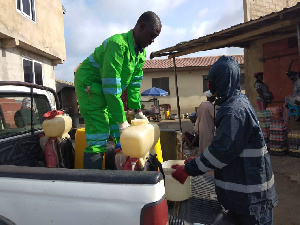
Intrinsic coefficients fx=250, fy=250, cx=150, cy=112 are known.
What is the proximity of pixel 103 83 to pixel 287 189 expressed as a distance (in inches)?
141

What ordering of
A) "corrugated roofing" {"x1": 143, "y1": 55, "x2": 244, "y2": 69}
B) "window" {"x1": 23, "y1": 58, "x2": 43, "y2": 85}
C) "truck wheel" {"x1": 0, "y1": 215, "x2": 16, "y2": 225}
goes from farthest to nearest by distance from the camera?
"corrugated roofing" {"x1": 143, "y1": 55, "x2": 244, "y2": 69}, "window" {"x1": 23, "y1": 58, "x2": 43, "y2": 85}, "truck wheel" {"x1": 0, "y1": 215, "x2": 16, "y2": 225}

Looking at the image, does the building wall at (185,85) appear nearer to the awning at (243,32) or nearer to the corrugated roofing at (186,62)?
the corrugated roofing at (186,62)

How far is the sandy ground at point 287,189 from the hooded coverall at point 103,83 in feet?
7.91

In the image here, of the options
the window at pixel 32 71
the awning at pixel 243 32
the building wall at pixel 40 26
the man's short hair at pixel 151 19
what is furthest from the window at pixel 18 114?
the window at pixel 32 71

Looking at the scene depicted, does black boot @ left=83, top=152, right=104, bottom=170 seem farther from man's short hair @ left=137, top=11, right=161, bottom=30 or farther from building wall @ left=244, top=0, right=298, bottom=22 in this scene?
building wall @ left=244, top=0, right=298, bottom=22

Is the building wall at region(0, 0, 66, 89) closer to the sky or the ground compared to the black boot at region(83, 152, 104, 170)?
closer to the sky

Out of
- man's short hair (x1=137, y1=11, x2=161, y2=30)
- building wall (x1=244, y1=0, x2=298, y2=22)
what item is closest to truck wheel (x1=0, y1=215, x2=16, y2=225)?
man's short hair (x1=137, y1=11, x2=161, y2=30)

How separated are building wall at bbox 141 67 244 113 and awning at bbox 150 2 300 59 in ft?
39.0

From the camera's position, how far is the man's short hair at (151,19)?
2.12m

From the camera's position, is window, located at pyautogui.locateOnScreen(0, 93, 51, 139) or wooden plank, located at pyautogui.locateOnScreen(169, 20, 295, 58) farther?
→ wooden plank, located at pyautogui.locateOnScreen(169, 20, 295, 58)

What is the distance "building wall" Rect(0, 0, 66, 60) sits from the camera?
788cm

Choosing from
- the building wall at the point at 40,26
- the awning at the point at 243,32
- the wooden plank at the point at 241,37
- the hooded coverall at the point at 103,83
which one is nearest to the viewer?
the hooded coverall at the point at 103,83

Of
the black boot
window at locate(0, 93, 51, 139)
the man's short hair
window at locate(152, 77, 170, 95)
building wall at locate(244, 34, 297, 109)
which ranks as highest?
window at locate(152, 77, 170, 95)

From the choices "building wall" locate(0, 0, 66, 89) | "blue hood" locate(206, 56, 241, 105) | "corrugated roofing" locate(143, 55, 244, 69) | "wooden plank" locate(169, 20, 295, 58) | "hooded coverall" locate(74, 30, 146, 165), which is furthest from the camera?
"corrugated roofing" locate(143, 55, 244, 69)
